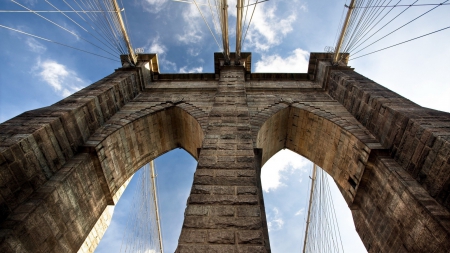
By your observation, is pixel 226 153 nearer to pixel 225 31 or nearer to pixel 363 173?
pixel 363 173

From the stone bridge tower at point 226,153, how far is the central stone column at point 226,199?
18mm

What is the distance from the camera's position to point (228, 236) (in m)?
2.98

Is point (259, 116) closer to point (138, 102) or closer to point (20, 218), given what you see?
point (138, 102)

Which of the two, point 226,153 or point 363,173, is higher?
point 226,153

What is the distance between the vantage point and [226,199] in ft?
11.7

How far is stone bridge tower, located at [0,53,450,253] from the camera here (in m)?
3.98

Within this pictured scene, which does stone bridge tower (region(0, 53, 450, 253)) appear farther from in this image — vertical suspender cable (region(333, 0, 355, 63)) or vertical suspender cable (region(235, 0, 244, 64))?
vertical suspender cable (region(235, 0, 244, 64))

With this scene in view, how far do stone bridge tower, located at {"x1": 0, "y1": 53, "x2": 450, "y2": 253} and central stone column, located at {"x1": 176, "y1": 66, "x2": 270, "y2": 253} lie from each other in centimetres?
2

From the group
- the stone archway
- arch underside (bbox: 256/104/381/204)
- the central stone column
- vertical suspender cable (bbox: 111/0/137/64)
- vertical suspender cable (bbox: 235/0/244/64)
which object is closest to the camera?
the central stone column

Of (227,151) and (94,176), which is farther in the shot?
(94,176)

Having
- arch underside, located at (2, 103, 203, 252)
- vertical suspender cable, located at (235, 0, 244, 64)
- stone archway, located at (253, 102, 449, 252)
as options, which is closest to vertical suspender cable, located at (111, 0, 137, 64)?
arch underside, located at (2, 103, 203, 252)

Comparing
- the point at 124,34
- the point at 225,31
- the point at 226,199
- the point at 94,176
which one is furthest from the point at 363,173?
the point at 124,34

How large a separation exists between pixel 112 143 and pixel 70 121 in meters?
1.25

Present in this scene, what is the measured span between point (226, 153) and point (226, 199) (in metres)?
1.29
